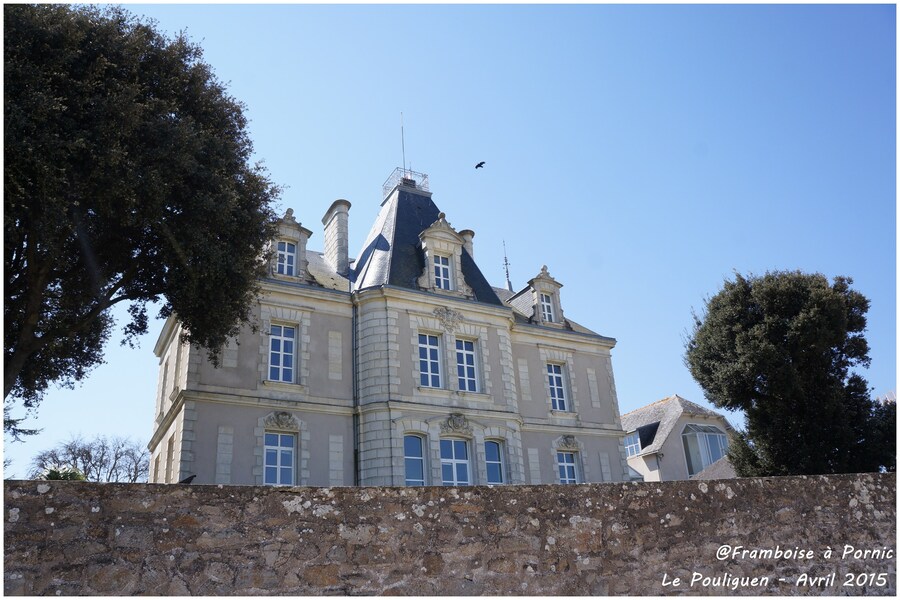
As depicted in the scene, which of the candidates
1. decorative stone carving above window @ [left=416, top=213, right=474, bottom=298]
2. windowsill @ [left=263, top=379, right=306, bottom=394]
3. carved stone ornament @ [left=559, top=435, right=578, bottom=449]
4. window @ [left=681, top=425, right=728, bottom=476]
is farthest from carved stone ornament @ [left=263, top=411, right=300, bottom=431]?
window @ [left=681, top=425, right=728, bottom=476]

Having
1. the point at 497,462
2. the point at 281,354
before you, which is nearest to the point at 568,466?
the point at 497,462

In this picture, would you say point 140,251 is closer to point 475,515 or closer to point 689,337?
point 475,515

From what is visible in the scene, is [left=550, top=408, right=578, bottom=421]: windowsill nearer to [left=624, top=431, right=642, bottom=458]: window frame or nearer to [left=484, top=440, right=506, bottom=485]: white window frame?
[left=484, top=440, right=506, bottom=485]: white window frame

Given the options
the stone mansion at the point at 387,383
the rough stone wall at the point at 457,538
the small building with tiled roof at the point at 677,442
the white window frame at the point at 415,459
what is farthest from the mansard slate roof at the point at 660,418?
the rough stone wall at the point at 457,538

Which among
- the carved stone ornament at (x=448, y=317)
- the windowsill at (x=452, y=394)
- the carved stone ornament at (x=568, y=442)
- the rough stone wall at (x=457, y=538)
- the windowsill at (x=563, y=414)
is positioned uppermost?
the carved stone ornament at (x=448, y=317)

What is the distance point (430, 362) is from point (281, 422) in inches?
193

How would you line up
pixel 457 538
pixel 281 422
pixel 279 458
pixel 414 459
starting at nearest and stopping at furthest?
1. pixel 457 538
2. pixel 279 458
3. pixel 281 422
4. pixel 414 459

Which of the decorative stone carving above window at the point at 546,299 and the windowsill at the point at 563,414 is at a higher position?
the decorative stone carving above window at the point at 546,299

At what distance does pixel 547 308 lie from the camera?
26.2 meters

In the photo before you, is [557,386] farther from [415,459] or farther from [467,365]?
[415,459]

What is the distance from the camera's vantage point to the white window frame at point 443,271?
22891 millimetres

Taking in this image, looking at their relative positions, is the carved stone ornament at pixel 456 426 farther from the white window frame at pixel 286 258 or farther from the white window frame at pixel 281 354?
the white window frame at pixel 286 258

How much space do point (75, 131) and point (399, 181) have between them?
53.1ft

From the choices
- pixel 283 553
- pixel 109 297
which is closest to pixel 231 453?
pixel 109 297
